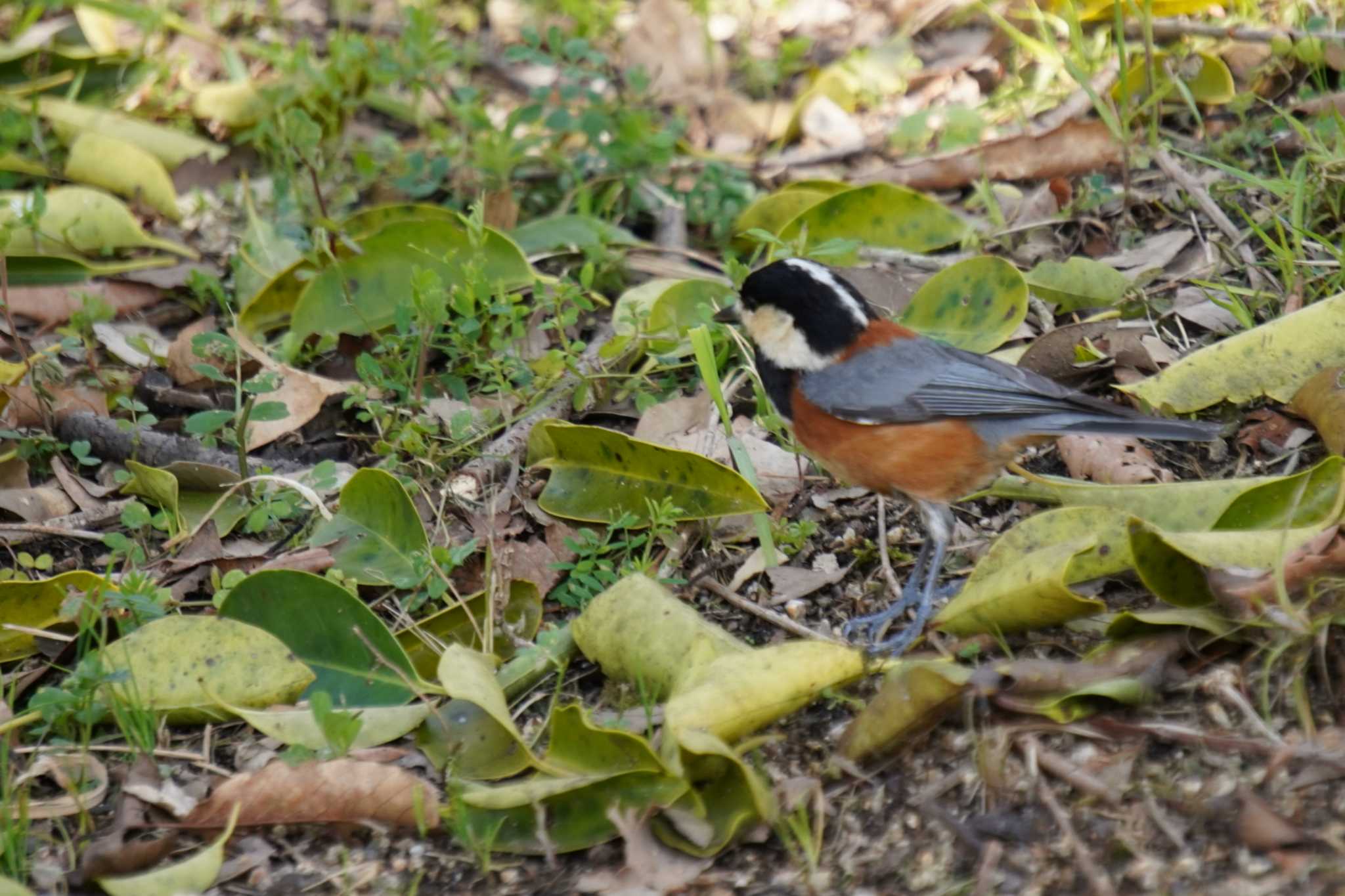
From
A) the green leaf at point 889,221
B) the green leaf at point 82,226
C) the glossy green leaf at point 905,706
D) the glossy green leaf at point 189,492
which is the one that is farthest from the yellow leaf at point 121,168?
the glossy green leaf at point 905,706

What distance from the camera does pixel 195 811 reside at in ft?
11.4

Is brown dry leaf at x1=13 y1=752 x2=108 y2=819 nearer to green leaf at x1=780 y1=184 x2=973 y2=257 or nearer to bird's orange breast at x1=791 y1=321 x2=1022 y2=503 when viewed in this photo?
bird's orange breast at x1=791 y1=321 x2=1022 y2=503

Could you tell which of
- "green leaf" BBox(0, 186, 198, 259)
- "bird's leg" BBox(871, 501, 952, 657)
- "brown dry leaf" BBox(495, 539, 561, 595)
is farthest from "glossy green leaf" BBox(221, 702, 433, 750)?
"green leaf" BBox(0, 186, 198, 259)

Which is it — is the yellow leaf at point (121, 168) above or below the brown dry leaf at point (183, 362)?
above

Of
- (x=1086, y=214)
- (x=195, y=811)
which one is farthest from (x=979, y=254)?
(x=195, y=811)

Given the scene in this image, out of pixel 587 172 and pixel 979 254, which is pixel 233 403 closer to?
pixel 587 172

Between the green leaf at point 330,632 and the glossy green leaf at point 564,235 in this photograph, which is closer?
the green leaf at point 330,632

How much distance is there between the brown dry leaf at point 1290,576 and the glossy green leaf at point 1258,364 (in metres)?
1.14

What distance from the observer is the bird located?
4184 mm

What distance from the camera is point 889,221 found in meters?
5.61

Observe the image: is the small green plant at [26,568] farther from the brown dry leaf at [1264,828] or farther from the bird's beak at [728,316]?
the brown dry leaf at [1264,828]

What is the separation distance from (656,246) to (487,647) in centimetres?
240

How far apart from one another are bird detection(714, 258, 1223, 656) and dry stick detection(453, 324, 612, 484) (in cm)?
70

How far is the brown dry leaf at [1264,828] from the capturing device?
283 centimetres
